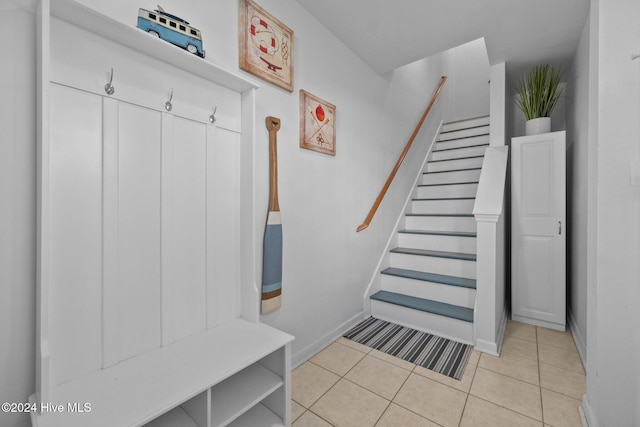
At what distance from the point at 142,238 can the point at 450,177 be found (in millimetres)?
3483

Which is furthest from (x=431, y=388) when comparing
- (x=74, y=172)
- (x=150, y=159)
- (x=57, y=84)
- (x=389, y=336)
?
(x=57, y=84)

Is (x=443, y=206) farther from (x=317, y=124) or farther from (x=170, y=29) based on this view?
(x=170, y=29)

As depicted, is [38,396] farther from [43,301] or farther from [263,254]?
[263,254]

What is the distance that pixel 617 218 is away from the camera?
1.19m

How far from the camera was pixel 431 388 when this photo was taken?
1615 millimetres

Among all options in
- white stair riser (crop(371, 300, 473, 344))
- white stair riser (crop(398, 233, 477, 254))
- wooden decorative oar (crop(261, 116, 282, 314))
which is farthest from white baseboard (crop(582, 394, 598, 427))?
wooden decorative oar (crop(261, 116, 282, 314))

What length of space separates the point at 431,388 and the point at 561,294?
5.20ft

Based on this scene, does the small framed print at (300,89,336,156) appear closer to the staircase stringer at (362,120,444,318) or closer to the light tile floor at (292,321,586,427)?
the staircase stringer at (362,120,444,318)

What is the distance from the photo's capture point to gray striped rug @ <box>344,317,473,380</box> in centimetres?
184

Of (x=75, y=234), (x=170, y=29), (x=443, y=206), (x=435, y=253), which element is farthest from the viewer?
(x=443, y=206)

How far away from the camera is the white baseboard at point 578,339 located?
1.85m

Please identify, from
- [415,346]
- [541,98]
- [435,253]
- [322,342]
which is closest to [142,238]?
[322,342]

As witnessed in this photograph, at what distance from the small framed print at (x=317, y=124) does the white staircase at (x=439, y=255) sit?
4.68 ft

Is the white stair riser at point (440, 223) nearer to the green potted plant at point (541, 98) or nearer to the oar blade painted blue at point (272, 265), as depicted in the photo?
the green potted plant at point (541, 98)
